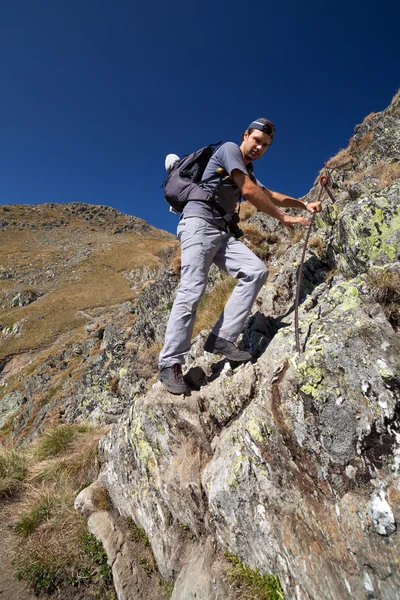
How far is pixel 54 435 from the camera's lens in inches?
328

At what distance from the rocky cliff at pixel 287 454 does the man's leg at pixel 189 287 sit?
2.79ft

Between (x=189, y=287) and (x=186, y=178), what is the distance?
193 centimetres

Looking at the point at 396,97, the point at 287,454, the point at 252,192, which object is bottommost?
the point at 287,454

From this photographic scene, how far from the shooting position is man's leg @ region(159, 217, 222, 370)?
4434mm

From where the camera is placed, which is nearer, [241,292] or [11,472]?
[241,292]

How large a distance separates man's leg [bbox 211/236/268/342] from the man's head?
1567mm

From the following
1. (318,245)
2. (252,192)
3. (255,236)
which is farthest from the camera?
(255,236)

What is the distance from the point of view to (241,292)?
459 centimetres

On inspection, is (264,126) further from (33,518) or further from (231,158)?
(33,518)

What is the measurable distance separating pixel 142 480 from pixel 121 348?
1201 cm

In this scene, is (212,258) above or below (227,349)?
above

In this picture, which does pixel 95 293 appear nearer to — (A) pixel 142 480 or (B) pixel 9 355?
(B) pixel 9 355

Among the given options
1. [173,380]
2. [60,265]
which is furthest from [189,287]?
[60,265]

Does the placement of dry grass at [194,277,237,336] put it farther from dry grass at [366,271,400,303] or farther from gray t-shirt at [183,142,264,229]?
dry grass at [366,271,400,303]
